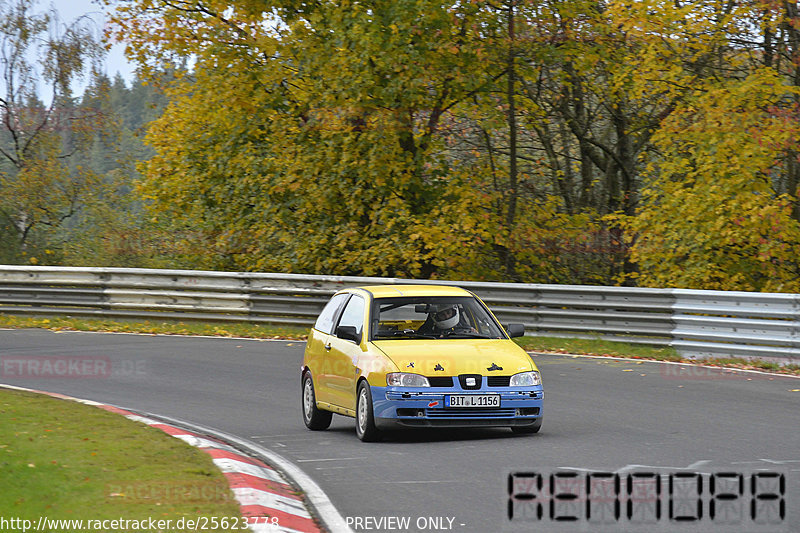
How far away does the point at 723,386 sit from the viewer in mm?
14984

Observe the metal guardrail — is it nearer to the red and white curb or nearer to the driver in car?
the driver in car

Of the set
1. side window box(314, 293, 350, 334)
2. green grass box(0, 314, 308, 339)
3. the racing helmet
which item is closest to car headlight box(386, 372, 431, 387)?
the racing helmet

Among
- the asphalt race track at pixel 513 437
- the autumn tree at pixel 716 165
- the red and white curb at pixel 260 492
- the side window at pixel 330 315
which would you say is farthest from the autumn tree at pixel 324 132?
the red and white curb at pixel 260 492

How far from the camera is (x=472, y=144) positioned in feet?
93.4

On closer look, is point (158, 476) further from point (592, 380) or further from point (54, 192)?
point (54, 192)

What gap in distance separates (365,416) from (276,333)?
12.1m

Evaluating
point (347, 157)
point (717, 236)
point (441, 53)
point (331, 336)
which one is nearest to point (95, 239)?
point (347, 157)

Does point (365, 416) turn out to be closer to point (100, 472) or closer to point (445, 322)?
point (445, 322)

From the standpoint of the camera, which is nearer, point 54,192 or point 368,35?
point 368,35

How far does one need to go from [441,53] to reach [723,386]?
12.7m

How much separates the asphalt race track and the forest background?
5841 mm

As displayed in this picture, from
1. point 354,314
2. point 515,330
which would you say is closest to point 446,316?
point 515,330

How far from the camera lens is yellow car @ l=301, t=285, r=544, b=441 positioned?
10641mm

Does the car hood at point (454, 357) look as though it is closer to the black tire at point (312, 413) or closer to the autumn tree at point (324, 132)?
the black tire at point (312, 413)
